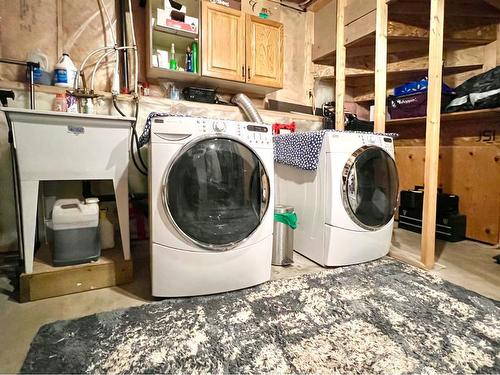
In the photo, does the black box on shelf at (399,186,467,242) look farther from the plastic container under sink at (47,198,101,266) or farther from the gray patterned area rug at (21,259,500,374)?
the plastic container under sink at (47,198,101,266)

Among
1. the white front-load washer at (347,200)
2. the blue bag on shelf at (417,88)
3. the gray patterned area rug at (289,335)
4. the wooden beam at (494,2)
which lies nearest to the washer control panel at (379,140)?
the white front-load washer at (347,200)

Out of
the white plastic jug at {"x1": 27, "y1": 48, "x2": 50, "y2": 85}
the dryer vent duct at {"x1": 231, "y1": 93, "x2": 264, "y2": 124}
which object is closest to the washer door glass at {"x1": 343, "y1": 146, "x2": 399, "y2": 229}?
the dryer vent duct at {"x1": 231, "y1": 93, "x2": 264, "y2": 124}

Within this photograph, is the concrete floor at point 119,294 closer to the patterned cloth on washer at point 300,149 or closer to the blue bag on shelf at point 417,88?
the patterned cloth on washer at point 300,149

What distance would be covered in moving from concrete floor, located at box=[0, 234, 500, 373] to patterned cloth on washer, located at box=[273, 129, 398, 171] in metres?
0.67

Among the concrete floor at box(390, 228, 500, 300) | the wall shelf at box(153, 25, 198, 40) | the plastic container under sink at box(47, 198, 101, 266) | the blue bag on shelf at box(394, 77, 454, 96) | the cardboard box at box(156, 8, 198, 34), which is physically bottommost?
the concrete floor at box(390, 228, 500, 300)

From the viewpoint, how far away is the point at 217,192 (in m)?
1.31

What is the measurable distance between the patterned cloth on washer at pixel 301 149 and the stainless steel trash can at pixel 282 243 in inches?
13.2

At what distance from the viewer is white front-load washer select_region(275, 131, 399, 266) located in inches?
63.0

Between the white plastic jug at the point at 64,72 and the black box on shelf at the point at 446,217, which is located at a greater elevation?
the white plastic jug at the point at 64,72

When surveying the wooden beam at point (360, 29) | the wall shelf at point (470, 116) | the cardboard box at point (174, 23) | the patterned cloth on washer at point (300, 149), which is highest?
the wooden beam at point (360, 29)

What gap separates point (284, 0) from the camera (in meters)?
2.91


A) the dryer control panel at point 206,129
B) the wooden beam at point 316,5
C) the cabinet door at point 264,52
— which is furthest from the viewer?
the wooden beam at point 316,5

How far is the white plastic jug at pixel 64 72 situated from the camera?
188 cm

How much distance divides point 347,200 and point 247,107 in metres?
1.33
